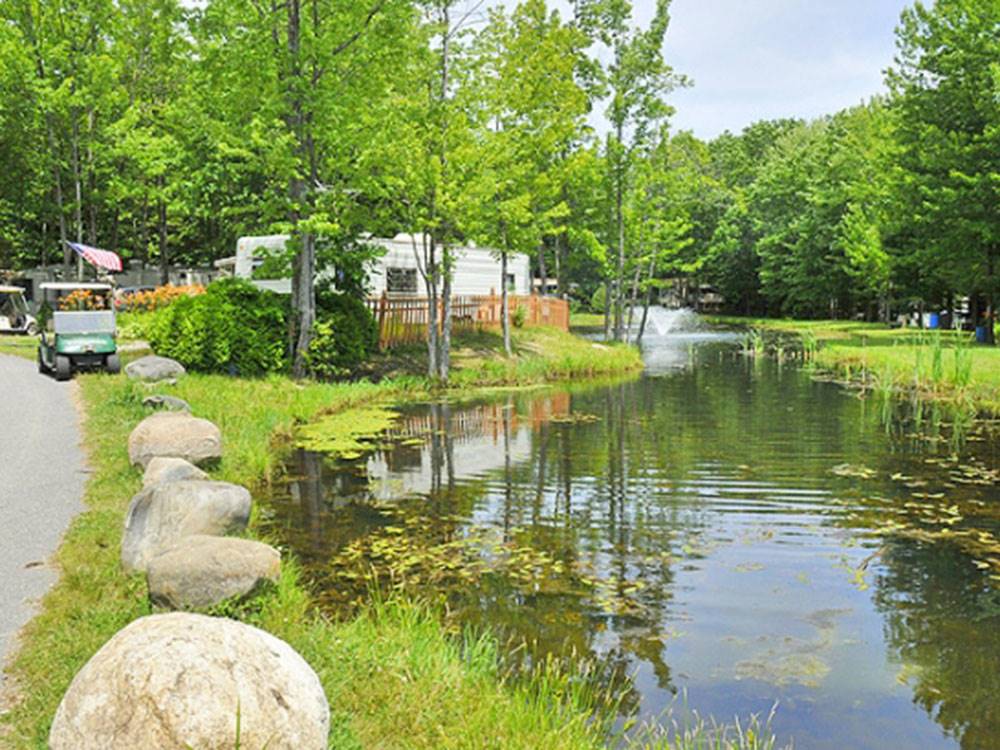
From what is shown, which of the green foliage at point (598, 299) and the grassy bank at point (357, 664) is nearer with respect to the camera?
the grassy bank at point (357, 664)

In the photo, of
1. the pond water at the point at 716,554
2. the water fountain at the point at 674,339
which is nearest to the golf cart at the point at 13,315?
the pond water at the point at 716,554

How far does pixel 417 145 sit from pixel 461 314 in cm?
965

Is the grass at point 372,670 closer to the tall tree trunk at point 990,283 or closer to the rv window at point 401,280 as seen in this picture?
the rv window at point 401,280

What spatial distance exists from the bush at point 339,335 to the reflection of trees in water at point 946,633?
16.1m

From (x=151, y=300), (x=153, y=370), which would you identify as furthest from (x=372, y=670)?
(x=151, y=300)

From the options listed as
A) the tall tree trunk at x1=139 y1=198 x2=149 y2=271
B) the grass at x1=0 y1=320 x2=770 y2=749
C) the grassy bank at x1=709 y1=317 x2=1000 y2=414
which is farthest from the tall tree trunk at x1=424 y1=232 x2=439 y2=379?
the tall tree trunk at x1=139 y1=198 x2=149 y2=271

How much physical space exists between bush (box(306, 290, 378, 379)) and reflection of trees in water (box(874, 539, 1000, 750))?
52.8 feet

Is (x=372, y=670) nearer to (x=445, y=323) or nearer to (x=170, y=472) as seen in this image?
(x=170, y=472)

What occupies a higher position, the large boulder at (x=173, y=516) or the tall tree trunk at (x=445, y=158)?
the tall tree trunk at (x=445, y=158)

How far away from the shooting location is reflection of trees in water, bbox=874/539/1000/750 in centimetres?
606

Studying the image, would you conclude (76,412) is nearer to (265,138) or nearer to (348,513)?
(348,513)

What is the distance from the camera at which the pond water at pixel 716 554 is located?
21.2ft

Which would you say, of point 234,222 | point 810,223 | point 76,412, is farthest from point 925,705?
point 810,223

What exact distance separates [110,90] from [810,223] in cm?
4454
